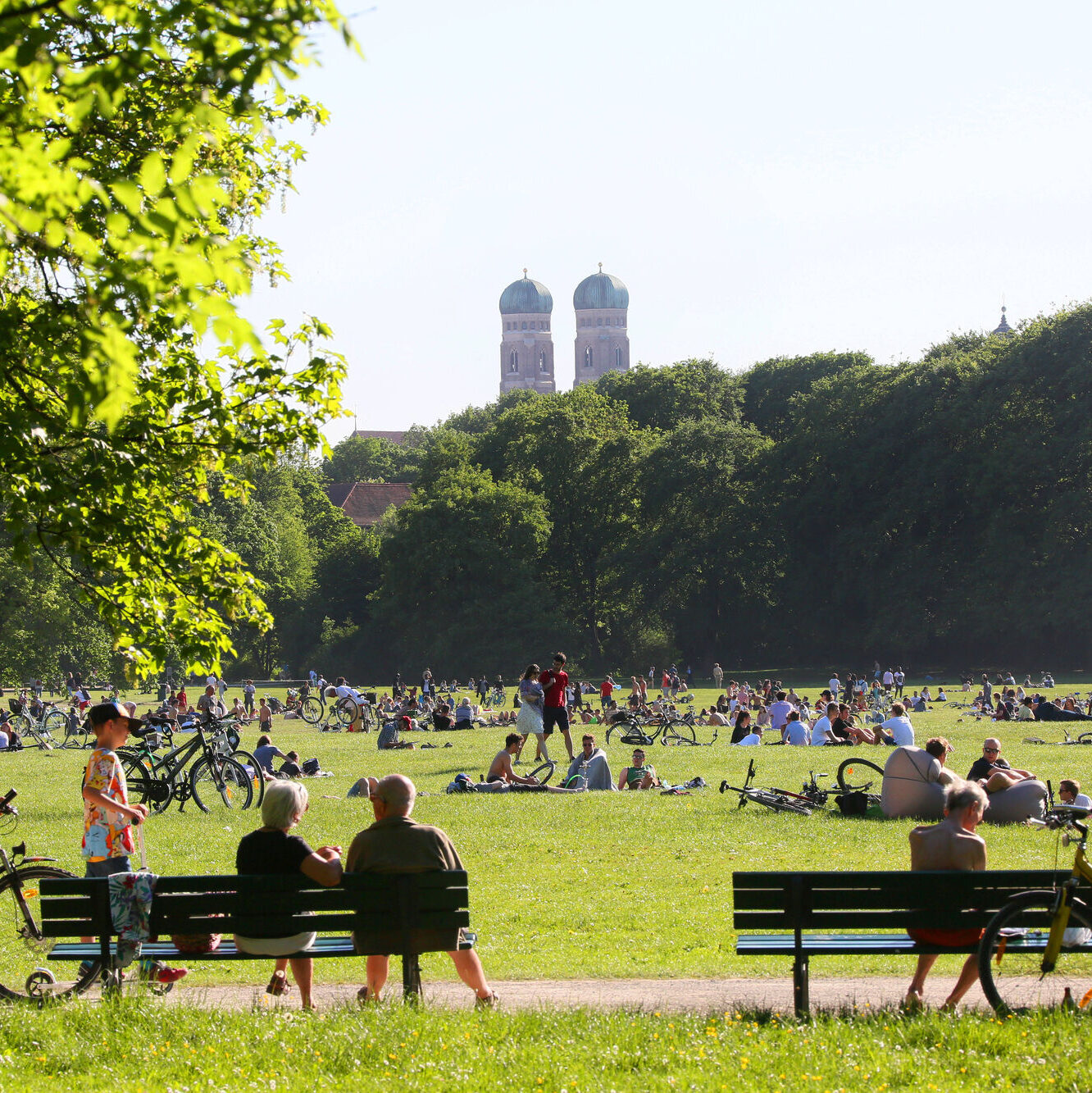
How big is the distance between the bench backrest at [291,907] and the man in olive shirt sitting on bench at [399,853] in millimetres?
122

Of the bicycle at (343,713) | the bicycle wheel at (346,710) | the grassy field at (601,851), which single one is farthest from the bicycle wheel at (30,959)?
the bicycle wheel at (346,710)

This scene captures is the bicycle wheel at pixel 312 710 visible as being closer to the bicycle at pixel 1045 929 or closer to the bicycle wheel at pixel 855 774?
the bicycle wheel at pixel 855 774

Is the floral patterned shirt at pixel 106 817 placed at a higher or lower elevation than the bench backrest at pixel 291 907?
higher

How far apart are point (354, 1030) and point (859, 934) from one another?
2664 mm

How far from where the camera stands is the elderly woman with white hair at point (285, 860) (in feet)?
22.9

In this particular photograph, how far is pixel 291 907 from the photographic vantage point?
6.86 m

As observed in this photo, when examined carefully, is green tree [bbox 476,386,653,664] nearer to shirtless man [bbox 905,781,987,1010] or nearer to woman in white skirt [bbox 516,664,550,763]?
woman in white skirt [bbox 516,664,550,763]

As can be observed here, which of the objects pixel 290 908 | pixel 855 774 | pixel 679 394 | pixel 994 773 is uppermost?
pixel 679 394

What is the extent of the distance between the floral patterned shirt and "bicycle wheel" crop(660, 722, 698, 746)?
2029 cm

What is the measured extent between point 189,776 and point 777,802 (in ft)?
21.8

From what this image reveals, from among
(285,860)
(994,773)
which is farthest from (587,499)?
(285,860)

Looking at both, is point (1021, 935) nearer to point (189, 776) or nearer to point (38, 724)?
point (189, 776)

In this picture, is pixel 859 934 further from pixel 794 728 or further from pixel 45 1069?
pixel 794 728

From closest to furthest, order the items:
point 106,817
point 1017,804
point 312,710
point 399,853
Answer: point 399,853 → point 106,817 → point 1017,804 → point 312,710
